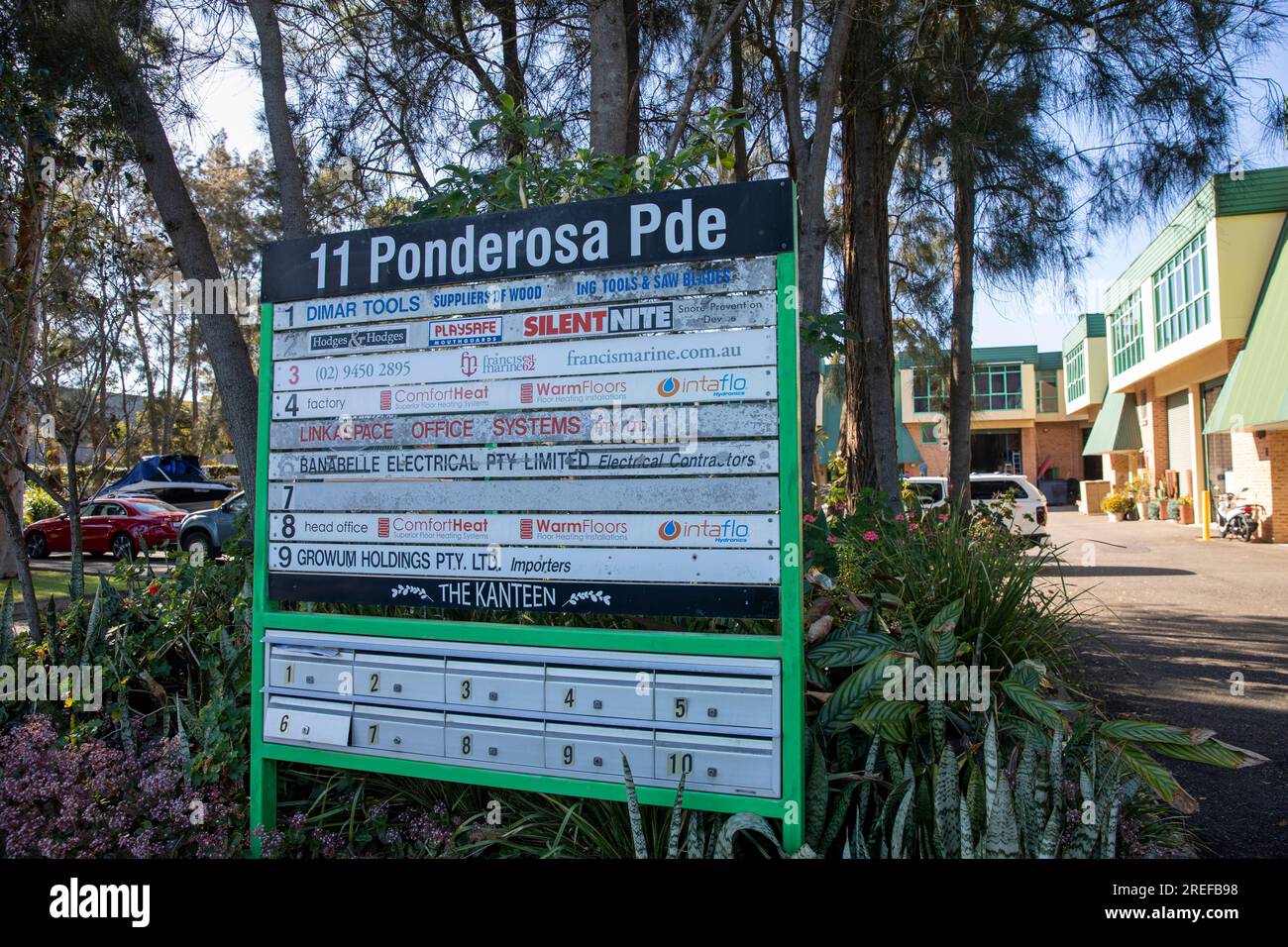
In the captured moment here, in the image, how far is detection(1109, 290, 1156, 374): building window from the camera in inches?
1143

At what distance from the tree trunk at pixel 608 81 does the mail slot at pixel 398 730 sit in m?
3.96

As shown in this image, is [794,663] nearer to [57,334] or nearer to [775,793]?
[775,793]

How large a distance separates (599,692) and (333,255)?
2089 millimetres

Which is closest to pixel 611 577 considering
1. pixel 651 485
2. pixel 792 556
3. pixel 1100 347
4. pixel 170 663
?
pixel 651 485

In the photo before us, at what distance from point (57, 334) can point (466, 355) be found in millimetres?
5213

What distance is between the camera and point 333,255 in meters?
3.64

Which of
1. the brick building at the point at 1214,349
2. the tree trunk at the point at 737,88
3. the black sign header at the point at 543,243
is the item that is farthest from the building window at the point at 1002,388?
the black sign header at the point at 543,243

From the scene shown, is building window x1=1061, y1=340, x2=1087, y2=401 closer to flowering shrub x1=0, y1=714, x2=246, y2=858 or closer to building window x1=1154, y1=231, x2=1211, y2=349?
building window x1=1154, y1=231, x2=1211, y2=349

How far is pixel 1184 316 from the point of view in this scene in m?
23.2

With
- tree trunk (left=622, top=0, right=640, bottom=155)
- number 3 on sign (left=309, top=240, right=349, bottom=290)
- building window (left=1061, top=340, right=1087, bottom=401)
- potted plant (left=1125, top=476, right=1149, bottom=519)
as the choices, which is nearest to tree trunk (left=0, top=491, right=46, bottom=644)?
number 3 on sign (left=309, top=240, right=349, bottom=290)

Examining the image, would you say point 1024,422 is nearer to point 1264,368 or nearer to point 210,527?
point 1264,368

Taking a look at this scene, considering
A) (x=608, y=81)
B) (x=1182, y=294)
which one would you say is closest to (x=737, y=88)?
(x=608, y=81)

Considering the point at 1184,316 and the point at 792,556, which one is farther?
the point at 1184,316

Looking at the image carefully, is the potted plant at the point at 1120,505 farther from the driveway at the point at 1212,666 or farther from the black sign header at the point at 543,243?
the black sign header at the point at 543,243
